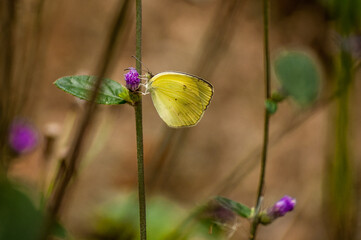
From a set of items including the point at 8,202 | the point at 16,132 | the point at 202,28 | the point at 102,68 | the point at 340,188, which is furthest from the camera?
the point at 202,28

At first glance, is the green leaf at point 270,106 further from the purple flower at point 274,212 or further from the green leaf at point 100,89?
the green leaf at point 100,89

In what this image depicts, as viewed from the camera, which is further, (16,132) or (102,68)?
(16,132)

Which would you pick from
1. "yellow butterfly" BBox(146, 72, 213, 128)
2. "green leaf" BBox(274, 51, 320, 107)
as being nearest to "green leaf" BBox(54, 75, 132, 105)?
"yellow butterfly" BBox(146, 72, 213, 128)

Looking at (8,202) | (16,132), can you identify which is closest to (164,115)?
(8,202)

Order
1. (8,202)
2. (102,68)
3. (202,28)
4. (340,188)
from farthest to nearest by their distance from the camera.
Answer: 1. (202,28)
2. (340,188)
3. (8,202)
4. (102,68)

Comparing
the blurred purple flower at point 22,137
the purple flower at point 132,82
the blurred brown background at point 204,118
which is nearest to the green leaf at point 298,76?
the purple flower at point 132,82

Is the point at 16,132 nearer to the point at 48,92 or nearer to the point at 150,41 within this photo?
the point at 48,92
